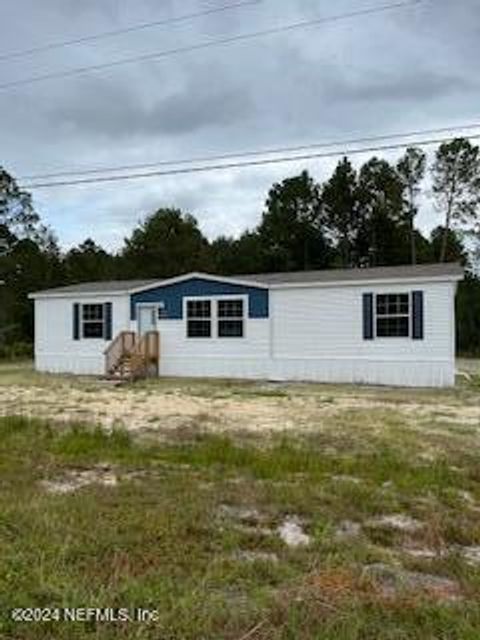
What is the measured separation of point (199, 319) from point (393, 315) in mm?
5865

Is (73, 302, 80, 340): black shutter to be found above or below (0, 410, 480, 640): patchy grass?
above

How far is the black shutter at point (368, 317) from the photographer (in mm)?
24438

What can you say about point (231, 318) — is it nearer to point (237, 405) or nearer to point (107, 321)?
point (107, 321)

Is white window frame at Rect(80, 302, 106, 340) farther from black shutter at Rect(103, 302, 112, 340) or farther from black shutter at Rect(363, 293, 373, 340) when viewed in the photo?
black shutter at Rect(363, 293, 373, 340)

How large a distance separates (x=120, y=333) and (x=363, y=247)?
27926 millimetres

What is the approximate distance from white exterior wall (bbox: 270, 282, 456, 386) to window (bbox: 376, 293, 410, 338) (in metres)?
0.15

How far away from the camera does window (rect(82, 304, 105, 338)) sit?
29.1m

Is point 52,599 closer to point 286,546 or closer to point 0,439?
point 286,546

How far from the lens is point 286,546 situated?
22.1 feet

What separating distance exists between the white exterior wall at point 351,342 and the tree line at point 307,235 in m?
26.1

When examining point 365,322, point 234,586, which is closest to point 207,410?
point 365,322

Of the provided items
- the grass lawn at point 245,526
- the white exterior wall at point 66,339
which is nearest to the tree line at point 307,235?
the white exterior wall at point 66,339

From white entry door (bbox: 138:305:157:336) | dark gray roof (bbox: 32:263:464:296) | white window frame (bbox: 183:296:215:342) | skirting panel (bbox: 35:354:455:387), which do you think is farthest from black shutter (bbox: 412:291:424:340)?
white entry door (bbox: 138:305:157:336)

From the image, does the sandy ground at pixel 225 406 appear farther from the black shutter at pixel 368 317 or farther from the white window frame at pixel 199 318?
the white window frame at pixel 199 318
